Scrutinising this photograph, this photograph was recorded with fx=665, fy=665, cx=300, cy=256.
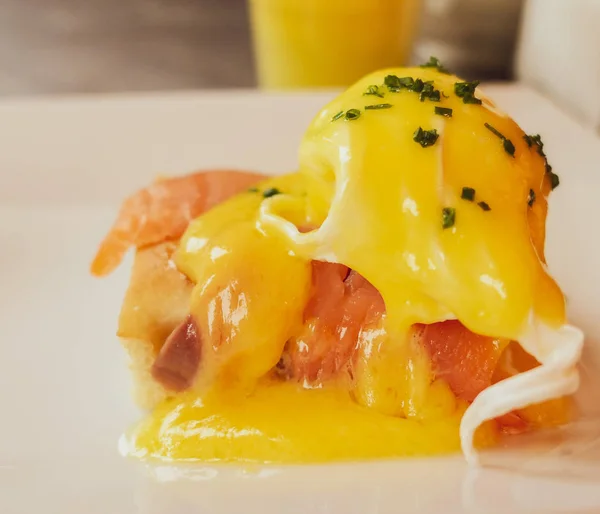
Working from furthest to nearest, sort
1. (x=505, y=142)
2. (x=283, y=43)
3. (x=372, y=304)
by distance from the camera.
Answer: (x=283, y=43), (x=372, y=304), (x=505, y=142)

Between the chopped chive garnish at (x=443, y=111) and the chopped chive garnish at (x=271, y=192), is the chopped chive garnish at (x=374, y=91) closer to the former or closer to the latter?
the chopped chive garnish at (x=443, y=111)

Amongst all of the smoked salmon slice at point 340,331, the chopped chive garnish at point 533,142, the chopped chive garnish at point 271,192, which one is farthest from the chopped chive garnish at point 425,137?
the chopped chive garnish at point 271,192

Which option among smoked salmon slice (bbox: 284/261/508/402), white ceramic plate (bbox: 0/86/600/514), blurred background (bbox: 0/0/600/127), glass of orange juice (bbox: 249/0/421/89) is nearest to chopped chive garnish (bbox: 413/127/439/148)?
smoked salmon slice (bbox: 284/261/508/402)

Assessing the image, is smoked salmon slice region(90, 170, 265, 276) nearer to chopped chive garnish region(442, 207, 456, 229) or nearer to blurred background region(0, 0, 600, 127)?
chopped chive garnish region(442, 207, 456, 229)

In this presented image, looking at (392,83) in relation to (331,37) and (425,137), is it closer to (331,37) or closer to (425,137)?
(425,137)

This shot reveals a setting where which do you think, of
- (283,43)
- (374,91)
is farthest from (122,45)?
(374,91)

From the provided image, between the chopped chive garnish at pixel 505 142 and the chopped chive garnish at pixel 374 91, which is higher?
the chopped chive garnish at pixel 374 91

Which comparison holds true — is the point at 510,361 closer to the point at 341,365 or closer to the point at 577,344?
the point at 577,344
